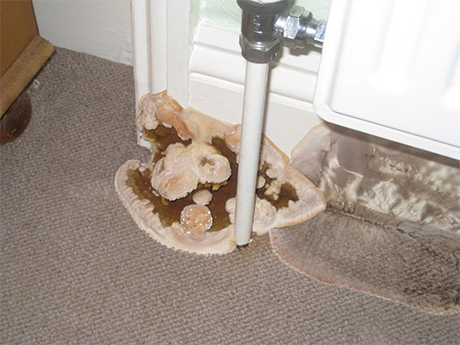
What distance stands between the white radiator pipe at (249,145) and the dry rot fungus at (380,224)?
0.07 meters

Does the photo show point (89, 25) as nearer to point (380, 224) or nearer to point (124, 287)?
point (124, 287)

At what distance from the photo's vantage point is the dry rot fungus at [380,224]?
2.40 feet

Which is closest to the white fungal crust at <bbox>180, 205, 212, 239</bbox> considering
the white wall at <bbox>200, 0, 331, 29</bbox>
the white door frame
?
the white door frame

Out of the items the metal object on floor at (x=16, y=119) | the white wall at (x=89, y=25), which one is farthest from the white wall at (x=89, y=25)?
the metal object on floor at (x=16, y=119)

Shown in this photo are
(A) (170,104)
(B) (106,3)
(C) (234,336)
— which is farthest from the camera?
(B) (106,3)

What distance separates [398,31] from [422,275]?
383 mm

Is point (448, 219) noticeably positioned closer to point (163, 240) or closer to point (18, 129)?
point (163, 240)

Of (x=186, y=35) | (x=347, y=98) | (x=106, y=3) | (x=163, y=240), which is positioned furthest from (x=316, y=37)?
(x=106, y=3)

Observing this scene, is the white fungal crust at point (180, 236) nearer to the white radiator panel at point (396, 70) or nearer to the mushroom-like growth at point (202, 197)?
the mushroom-like growth at point (202, 197)

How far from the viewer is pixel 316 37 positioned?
56cm

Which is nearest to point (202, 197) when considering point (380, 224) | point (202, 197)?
point (202, 197)

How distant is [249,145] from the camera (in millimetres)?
646

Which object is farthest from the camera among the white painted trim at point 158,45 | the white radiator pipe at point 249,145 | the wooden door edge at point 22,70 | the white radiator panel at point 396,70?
the wooden door edge at point 22,70

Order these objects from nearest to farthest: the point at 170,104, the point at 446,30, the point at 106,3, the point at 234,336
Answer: the point at 446,30
the point at 234,336
the point at 170,104
the point at 106,3
